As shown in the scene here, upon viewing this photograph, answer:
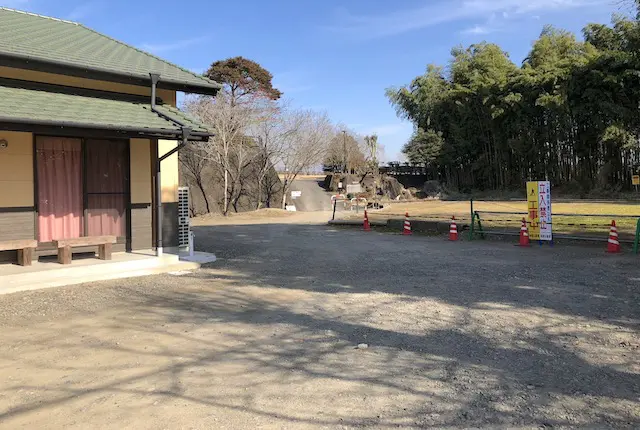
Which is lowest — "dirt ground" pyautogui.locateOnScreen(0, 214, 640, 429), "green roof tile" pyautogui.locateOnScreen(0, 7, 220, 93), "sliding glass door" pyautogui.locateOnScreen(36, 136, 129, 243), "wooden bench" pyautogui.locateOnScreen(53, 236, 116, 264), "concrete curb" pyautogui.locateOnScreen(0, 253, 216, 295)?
"dirt ground" pyautogui.locateOnScreen(0, 214, 640, 429)

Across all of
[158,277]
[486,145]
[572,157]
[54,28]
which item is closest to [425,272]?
[158,277]

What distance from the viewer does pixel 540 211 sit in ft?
37.0

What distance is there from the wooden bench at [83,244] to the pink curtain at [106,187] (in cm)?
76

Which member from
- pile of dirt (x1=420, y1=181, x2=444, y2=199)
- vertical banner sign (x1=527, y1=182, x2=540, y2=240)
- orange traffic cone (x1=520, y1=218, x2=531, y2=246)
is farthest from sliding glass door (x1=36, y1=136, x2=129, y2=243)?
pile of dirt (x1=420, y1=181, x2=444, y2=199)

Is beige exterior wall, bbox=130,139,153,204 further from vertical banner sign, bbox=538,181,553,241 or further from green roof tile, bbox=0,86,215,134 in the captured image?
vertical banner sign, bbox=538,181,553,241

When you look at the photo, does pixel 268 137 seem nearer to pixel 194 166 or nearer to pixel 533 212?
pixel 194 166

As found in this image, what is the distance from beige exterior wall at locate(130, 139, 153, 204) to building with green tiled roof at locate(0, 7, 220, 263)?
0.02m

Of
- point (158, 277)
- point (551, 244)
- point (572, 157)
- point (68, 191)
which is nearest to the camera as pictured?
point (158, 277)

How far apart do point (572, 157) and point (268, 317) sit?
96.5 feet

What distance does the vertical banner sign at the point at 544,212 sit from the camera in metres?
11.1

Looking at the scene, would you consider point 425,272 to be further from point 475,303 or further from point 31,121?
point 31,121

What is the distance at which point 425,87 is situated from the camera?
122ft

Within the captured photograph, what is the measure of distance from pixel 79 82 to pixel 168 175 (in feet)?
7.43

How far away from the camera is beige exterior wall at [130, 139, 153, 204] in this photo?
9.08m
